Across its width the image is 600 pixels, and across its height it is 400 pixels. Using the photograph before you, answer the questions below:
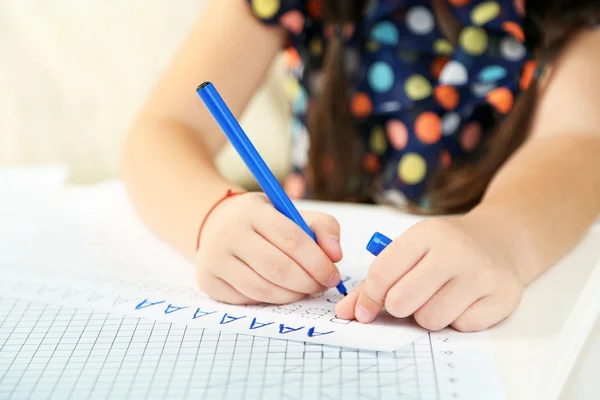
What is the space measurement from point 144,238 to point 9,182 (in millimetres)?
242

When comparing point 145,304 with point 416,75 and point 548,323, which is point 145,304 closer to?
point 548,323

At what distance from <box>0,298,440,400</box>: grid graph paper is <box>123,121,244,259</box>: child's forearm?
126mm

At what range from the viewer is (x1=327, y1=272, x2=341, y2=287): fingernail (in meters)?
0.39

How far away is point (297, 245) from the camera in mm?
384

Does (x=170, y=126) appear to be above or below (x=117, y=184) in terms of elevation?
above

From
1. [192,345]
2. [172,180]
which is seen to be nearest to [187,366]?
[192,345]

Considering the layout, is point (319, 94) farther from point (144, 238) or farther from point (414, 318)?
point (414, 318)

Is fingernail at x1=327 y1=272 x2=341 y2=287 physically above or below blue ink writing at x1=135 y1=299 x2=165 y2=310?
above

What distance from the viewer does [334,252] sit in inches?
15.6

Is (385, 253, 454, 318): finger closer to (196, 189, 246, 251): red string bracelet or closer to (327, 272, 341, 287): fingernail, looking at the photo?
(327, 272, 341, 287): fingernail

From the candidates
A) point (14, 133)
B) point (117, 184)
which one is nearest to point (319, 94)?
point (117, 184)

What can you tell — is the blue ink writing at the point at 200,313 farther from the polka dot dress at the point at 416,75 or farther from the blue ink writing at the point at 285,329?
the polka dot dress at the point at 416,75

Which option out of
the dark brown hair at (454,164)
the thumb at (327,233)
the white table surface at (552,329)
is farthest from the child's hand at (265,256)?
the dark brown hair at (454,164)

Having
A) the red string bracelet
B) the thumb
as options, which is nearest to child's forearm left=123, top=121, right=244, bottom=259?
the red string bracelet
